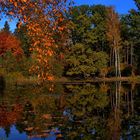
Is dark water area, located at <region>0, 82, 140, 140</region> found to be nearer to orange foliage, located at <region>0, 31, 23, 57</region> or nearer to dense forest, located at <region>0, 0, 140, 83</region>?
dense forest, located at <region>0, 0, 140, 83</region>

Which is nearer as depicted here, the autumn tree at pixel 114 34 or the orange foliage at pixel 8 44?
the autumn tree at pixel 114 34

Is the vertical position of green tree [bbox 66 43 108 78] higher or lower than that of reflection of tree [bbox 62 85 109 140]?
higher

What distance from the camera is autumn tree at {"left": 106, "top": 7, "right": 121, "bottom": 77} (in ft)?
237

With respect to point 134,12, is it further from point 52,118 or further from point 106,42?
point 52,118

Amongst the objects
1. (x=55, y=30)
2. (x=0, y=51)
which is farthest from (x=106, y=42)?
(x=55, y=30)

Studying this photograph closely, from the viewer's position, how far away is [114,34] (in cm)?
7219

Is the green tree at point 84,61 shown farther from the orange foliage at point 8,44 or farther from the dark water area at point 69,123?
the dark water area at point 69,123

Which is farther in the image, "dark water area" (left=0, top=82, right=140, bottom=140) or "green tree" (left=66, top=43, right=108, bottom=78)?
"green tree" (left=66, top=43, right=108, bottom=78)

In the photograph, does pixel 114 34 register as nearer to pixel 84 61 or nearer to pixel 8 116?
pixel 84 61

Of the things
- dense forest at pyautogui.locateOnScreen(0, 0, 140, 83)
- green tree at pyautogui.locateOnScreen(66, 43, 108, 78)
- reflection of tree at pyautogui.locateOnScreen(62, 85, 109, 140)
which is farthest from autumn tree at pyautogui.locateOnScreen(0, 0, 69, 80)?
green tree at pyautogui.locateOnScreen(66, 43, 108, 78)

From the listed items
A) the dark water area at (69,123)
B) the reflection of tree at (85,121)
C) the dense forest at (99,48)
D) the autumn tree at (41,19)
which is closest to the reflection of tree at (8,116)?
the dark water area at (69,123)

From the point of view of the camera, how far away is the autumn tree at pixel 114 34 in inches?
2847

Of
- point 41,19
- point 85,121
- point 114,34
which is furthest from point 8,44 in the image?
point 41,19

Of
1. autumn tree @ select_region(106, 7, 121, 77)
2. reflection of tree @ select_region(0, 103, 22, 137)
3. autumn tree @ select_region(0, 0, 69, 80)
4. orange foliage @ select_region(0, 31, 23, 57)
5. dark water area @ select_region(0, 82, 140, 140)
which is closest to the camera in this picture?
autumn tree @ select_region(0, 0, 69, 80)
